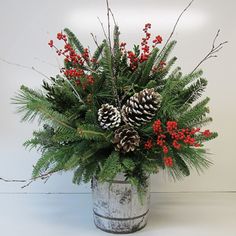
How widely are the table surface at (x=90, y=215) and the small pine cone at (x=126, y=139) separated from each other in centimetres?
25

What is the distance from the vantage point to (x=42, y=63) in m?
1.15

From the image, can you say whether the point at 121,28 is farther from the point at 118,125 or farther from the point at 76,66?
the point at 118,125

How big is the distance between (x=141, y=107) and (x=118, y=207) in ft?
0.80

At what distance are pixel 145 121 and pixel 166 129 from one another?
0.05 m

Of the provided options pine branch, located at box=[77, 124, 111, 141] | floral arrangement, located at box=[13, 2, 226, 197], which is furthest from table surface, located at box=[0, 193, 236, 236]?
pine branch, located at box=[77, 124, 111, 141]

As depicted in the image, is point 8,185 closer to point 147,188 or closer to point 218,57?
point 147,188

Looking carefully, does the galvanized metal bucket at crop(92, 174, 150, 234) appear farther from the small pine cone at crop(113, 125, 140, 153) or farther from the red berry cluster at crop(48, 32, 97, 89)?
the red berry cluster at crop(48, 32, 97, 89)

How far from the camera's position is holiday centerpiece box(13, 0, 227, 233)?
31.5 inches

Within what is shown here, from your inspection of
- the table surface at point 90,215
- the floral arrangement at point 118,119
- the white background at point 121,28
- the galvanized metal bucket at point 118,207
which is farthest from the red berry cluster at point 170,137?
the white background at point 121,28

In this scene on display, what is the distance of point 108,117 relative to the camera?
2.66 ft

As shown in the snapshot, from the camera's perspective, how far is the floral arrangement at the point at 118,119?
797mm

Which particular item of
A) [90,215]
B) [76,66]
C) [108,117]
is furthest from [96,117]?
[90,215]

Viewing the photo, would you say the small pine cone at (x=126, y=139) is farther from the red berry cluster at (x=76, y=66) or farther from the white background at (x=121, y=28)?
the white background at (x=121, y=28)

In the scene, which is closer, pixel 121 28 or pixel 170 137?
pixel 170 137
